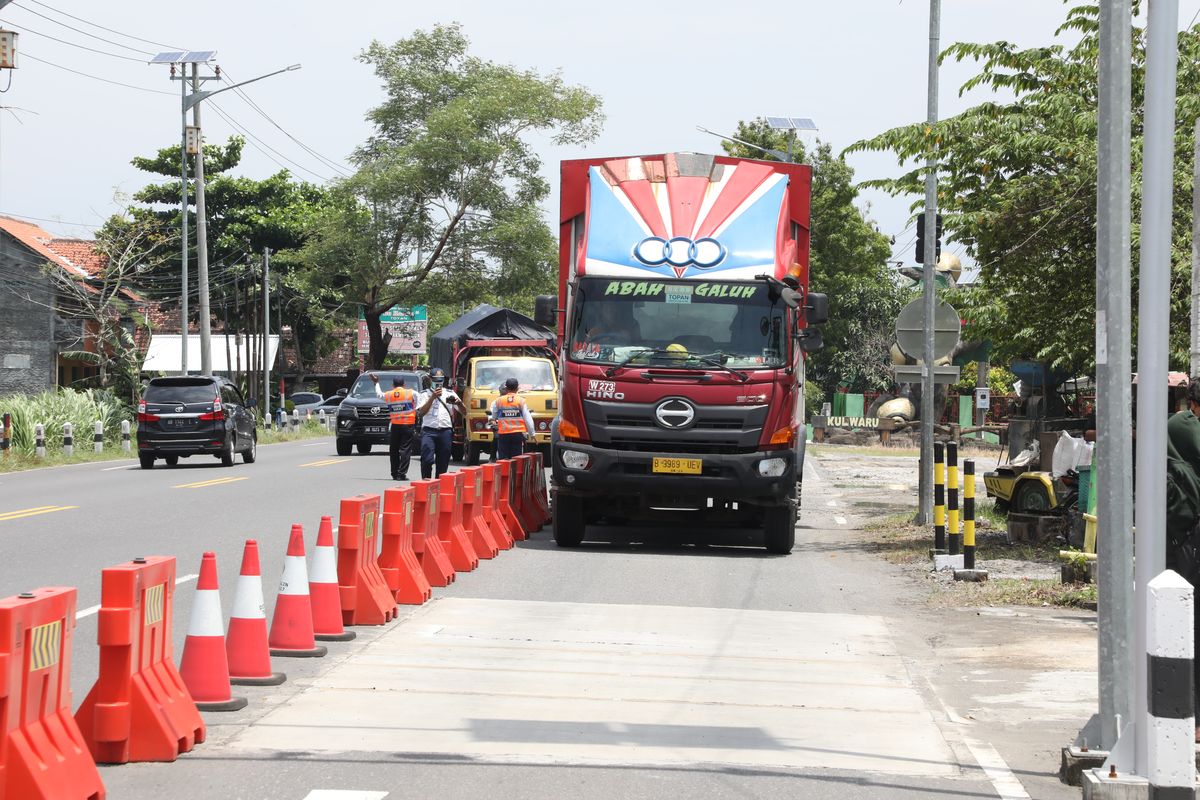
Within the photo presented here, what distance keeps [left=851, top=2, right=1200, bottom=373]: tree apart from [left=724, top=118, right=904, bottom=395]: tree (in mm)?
50895

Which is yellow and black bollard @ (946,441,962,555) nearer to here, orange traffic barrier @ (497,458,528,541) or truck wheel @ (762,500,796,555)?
truck wheel @ (762,500,796,555)

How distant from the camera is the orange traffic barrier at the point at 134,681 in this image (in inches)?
252

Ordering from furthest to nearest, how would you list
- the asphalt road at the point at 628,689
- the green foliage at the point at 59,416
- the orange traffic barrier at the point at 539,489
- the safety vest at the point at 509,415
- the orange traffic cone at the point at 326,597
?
the green foliage at the point at 59,416 < the safety vest at the point at 509,415 < the orange traffic barrier at the point at 539,489 < the orange traffic cone at the point at 326,597 < the asphalt road at the point at 628,689

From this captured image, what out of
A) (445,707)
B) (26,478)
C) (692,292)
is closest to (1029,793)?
(445,707)

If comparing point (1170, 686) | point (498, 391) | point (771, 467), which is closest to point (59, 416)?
point (498, 391)

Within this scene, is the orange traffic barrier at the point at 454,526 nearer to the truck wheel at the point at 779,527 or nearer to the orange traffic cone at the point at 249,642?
the truck wheel at the point at 779,527

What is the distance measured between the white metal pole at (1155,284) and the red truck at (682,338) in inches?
357

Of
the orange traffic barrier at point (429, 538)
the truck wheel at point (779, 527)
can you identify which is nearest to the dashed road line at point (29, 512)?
the orange traffic barrier at point (429, 538)

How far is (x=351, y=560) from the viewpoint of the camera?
1034 cm

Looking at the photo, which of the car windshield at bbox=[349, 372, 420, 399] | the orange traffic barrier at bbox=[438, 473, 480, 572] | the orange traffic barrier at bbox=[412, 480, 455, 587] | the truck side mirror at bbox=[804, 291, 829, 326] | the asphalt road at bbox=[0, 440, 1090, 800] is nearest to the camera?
the asphalt road at bbox=[0, 440, 1090, 800]

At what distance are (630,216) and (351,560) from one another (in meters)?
7.06

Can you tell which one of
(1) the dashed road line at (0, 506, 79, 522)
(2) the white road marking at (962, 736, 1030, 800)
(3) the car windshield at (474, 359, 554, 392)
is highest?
(3) the car windshield at (474, 359, 554, 392)

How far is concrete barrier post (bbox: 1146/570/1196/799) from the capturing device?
5457mm

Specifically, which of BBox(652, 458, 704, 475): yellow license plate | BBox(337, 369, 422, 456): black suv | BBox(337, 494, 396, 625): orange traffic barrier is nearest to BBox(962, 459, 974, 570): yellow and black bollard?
BBox(652, 458, 704, 475): yellow license plate
